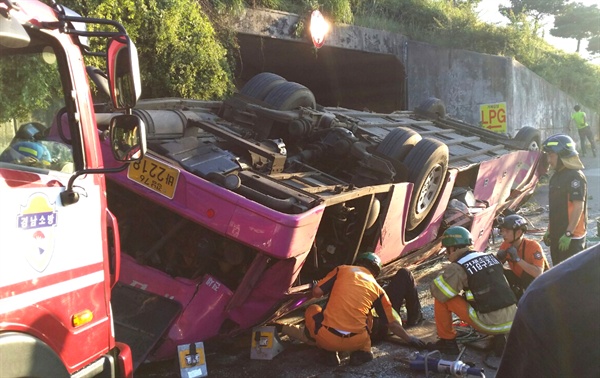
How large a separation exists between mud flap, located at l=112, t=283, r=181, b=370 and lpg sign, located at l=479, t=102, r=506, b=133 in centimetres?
1167

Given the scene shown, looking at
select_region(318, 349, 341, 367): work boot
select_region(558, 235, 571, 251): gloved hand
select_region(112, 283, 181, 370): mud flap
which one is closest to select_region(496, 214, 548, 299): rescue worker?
select_region(558, 235, 571, 251): gloved hand

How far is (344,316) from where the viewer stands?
4320mm

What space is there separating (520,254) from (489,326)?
998 mm

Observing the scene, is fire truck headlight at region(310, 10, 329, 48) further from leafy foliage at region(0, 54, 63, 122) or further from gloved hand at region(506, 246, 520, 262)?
leafy foliage at region(0, 54, 63, 122)

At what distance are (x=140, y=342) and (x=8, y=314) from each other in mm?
1907

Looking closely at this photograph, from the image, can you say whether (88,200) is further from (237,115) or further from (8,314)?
(237,115)

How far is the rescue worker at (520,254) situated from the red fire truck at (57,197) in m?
3.53

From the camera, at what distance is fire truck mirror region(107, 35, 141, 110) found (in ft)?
7.78

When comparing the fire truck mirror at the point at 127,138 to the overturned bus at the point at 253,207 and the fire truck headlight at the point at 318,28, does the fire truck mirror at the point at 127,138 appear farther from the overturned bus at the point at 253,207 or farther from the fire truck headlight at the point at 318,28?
the fire truck headlight at the point at 318,28

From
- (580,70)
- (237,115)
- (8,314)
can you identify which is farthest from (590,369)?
(580,70)

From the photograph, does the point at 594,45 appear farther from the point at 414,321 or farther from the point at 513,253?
the point at 414,321

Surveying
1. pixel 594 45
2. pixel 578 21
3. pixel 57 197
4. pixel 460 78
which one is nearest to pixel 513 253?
pixel 57 197

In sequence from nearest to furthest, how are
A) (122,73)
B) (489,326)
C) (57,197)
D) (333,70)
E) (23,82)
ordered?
(57,197)
(122,73)
(23,82)
(489,326)
(333,70)

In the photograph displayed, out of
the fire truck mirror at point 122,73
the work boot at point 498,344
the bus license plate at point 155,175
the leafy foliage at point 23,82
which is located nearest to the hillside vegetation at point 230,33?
the bus license plate at point 155,175
